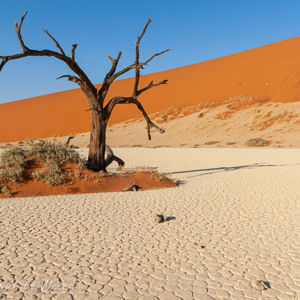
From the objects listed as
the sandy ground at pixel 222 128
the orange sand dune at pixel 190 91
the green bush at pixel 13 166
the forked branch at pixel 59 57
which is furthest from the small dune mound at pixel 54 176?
the orange sand dune at pixel 190 91

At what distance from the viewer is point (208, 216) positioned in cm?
695

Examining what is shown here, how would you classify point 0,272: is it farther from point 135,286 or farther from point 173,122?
point 173,122

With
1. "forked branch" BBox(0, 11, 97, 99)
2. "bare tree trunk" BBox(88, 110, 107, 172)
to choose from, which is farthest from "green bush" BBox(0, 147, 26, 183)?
"forked branch" BBox(0, 11, 97, 99)

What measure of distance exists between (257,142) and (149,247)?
29195mm

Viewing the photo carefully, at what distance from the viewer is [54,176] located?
9.91 m

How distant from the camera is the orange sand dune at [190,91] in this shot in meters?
51.2

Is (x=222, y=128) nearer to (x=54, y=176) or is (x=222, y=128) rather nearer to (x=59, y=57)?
(x=59, y=57)

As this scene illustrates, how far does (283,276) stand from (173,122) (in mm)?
42069

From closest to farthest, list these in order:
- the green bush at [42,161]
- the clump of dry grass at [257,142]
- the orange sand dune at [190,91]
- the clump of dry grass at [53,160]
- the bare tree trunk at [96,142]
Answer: the green bush at [42,161] → the clump of dry grass at [53,160] → the bare tree trunk at [96,142] → the clump of dry grass at [257,142] → the orange sand dune at [190,91]

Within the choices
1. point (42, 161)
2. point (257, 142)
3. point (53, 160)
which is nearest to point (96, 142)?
point (53, 160)

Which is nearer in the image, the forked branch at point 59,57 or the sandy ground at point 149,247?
the sandy ground at point 149,247

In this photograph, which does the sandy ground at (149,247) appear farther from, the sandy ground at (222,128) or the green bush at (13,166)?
the sandy ground at (222,128)

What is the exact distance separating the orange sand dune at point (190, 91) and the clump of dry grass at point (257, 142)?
14.2m

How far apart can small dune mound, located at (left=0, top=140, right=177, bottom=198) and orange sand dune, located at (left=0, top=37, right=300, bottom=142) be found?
38328mm
